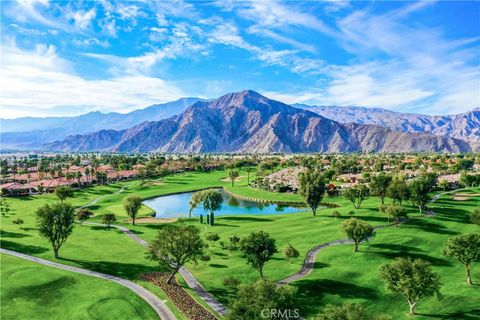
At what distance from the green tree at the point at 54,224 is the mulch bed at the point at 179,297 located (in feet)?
71.7

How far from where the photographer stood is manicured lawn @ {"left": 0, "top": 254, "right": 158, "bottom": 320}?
48125 millimetres

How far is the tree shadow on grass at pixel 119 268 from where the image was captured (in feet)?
203

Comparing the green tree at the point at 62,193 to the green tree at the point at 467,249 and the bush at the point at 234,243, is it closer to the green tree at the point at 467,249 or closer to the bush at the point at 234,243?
the bush at the point at 234,243

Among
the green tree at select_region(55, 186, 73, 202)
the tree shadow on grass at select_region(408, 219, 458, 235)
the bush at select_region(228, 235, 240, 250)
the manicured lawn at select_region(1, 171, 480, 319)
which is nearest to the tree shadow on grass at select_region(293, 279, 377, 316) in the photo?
the manicured lawn at select_region(1, 171, 480, 319)

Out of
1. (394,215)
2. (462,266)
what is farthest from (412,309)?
(394,215)

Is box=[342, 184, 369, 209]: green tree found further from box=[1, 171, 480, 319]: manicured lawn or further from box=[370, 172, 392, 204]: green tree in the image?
box=[1, 171, 480, 319]: manicured lawn

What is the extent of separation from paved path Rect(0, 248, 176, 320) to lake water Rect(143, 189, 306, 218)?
5751 cm

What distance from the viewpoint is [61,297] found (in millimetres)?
53531

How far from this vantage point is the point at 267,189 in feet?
584

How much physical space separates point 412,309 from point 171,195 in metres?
138

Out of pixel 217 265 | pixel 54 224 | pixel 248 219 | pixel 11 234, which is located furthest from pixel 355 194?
pixel 11 234

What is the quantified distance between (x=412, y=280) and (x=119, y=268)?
4768 centimetres

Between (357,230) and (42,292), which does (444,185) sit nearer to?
(357,230)

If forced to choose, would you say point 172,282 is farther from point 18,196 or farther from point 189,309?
point 18,196
